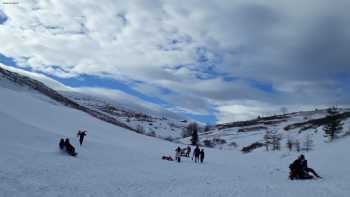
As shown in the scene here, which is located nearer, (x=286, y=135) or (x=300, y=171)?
(x=300, y=171)

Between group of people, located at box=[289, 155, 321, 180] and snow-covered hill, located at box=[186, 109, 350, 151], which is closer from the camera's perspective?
group of people, located at box=[289, 155, 321, 180]

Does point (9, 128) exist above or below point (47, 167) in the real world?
above

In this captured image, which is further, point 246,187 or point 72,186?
point 246,187

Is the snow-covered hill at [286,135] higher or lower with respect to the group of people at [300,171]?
higher

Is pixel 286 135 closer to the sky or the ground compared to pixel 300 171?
closer to the sky

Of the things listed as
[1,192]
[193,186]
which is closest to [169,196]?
[193,186]

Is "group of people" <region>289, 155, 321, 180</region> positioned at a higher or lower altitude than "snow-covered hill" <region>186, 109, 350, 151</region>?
lower

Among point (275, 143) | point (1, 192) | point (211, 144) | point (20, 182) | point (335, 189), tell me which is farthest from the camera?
point (211, 144)

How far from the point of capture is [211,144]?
132 m

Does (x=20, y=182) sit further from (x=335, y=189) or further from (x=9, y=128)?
(x=9, y=128)

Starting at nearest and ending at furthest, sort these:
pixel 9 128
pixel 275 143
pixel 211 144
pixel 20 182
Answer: pixel 20 182
pixel 9 128
pixel 275 143
pixel 211 144

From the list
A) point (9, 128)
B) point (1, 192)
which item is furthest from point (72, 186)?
point (9, 128)

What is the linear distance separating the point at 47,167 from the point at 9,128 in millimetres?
16288

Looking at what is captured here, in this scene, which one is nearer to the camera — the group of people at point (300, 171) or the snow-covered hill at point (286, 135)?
the group of people at point (300, 171)
